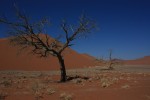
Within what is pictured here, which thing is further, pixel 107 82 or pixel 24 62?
pixel 24 62

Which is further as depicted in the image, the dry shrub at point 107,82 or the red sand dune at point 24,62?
the red sand dune at point 24,62

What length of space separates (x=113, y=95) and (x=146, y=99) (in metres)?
1.61

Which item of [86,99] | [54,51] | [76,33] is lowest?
[86,99]

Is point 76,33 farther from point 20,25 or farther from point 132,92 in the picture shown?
point 132,92

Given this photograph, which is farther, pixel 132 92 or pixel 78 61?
pixel 78 61

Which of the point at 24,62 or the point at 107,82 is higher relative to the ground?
the point at 24,62

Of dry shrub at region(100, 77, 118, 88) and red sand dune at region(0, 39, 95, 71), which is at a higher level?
red sand dune at region(0, 39, 95, 71)

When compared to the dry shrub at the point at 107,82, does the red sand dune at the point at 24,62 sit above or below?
above

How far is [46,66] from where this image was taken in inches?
2069

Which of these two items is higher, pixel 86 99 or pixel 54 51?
pixel 54 51

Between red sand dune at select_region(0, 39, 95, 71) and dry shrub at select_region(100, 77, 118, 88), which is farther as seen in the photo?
red sand dune at select_region(0, 39, 95, 71)

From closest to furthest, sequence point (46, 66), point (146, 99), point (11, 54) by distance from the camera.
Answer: point (146, 99), point (46, 66), point (11, 54)

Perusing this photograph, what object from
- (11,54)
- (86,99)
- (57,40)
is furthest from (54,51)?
(11,54)

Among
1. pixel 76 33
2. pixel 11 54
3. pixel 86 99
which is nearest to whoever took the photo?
pixel 86 99
